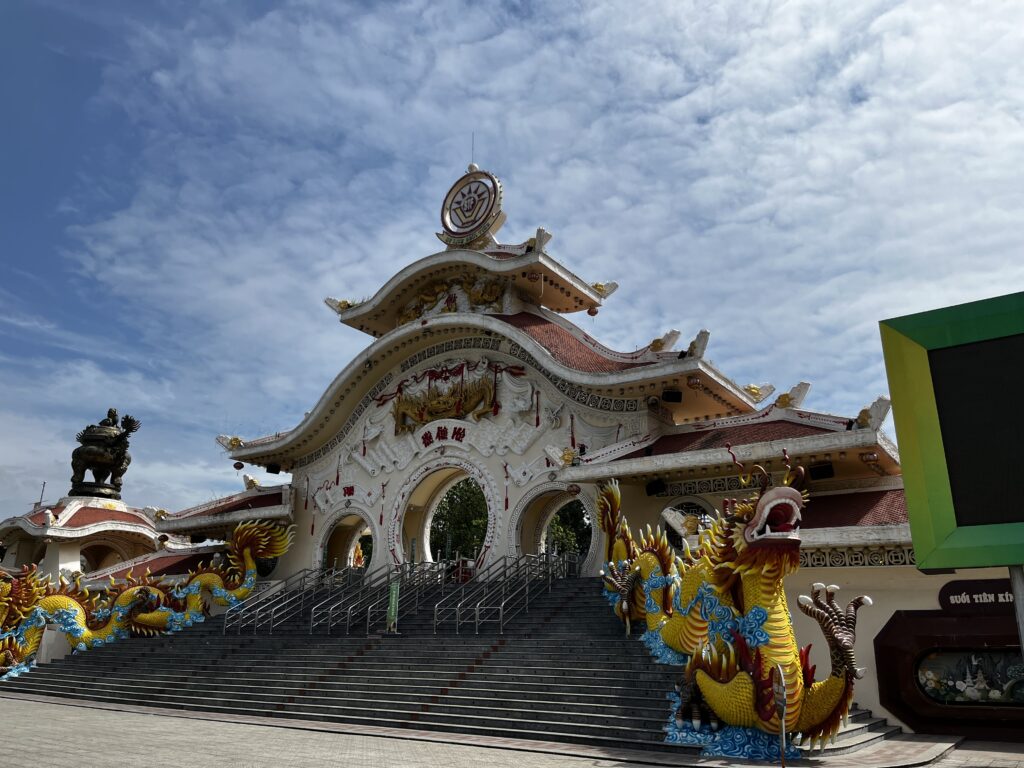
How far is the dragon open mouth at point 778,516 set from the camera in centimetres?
791

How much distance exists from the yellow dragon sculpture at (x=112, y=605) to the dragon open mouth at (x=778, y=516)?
15.0 meters

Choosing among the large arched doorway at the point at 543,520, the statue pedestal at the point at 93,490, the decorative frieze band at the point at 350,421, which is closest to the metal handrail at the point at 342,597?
the large arched doorway at the point at 543,520

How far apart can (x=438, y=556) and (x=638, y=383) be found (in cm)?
2147

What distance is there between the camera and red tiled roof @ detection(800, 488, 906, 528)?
429 inches

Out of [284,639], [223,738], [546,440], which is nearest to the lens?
[223,738]

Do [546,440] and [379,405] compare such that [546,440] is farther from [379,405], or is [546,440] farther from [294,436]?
[294,436]

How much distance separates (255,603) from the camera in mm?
18703

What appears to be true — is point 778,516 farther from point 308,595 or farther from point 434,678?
point 308,595

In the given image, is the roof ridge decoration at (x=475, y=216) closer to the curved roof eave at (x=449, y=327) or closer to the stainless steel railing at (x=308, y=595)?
the curved roof eave at (x=449, y=327)

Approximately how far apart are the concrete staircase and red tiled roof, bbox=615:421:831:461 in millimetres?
2898

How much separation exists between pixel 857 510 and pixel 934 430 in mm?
6099

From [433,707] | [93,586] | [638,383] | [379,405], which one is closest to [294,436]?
[379,405]

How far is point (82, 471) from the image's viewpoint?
29.4 m

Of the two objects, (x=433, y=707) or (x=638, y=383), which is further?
(x=638, y=383)
